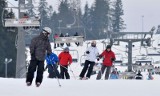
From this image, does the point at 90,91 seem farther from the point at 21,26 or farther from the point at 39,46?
the point at 21,26

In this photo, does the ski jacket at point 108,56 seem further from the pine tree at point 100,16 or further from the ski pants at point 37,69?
the pine tree at point 100,16

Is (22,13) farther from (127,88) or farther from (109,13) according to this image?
(109,13)

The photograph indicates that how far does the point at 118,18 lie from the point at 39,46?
105 meters

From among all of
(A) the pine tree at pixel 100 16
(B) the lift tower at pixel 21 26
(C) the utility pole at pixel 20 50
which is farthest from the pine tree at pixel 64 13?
(C) the utility pole at pixel 20 50

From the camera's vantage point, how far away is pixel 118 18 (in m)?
115

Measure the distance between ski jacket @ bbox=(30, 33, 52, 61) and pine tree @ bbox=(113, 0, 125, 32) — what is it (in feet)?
329

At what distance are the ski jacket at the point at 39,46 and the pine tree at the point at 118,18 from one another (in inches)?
3954

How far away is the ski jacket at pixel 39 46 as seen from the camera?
11.1 meters

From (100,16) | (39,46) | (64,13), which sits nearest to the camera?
(39,46)

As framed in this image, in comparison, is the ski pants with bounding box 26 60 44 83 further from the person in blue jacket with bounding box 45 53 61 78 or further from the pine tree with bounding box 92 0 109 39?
the pine tree with bounding box 92 0 109 39

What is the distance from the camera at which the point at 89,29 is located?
107312 mm

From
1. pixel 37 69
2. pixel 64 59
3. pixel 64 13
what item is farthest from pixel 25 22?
pixel 64 13

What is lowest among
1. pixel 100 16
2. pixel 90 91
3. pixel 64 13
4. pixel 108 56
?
pixel 90 91

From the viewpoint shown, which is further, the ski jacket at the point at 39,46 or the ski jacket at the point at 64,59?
the ski jacket at the point at 64,59
